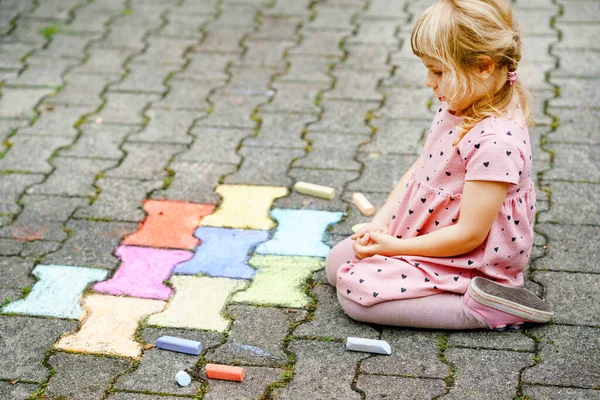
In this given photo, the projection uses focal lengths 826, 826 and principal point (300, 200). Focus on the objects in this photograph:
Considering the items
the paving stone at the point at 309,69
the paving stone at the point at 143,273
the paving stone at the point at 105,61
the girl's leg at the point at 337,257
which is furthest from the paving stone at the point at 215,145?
the girl's leg at the point at 337,257

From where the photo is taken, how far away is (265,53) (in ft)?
16.1

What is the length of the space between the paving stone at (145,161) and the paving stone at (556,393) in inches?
76.8

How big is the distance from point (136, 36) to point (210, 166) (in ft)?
5.86

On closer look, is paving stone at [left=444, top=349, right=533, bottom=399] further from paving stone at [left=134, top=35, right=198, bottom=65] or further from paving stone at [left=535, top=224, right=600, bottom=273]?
paving stone at [left=134, top=35, right=198, bottom=65]

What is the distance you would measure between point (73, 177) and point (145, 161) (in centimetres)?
33

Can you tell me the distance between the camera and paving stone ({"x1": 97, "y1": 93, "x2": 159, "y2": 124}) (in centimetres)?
423

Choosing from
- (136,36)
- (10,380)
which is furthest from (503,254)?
(136,36)

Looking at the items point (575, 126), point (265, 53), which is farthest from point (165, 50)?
point (575, 126)

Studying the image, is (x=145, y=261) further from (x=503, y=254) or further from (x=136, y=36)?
(x=136, y=36)

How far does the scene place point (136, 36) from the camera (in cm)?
520

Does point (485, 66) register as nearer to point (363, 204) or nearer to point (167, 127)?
point (363, 204)

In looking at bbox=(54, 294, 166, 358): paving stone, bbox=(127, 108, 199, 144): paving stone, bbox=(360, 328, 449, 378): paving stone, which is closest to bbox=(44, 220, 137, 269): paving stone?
bbox=(54, 294, 166, 358): paving stone

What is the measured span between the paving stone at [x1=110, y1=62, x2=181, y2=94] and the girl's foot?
2459 mm

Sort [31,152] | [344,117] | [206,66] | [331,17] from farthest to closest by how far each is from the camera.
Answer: [331,17], [206,66], [344,117], [31,152]
